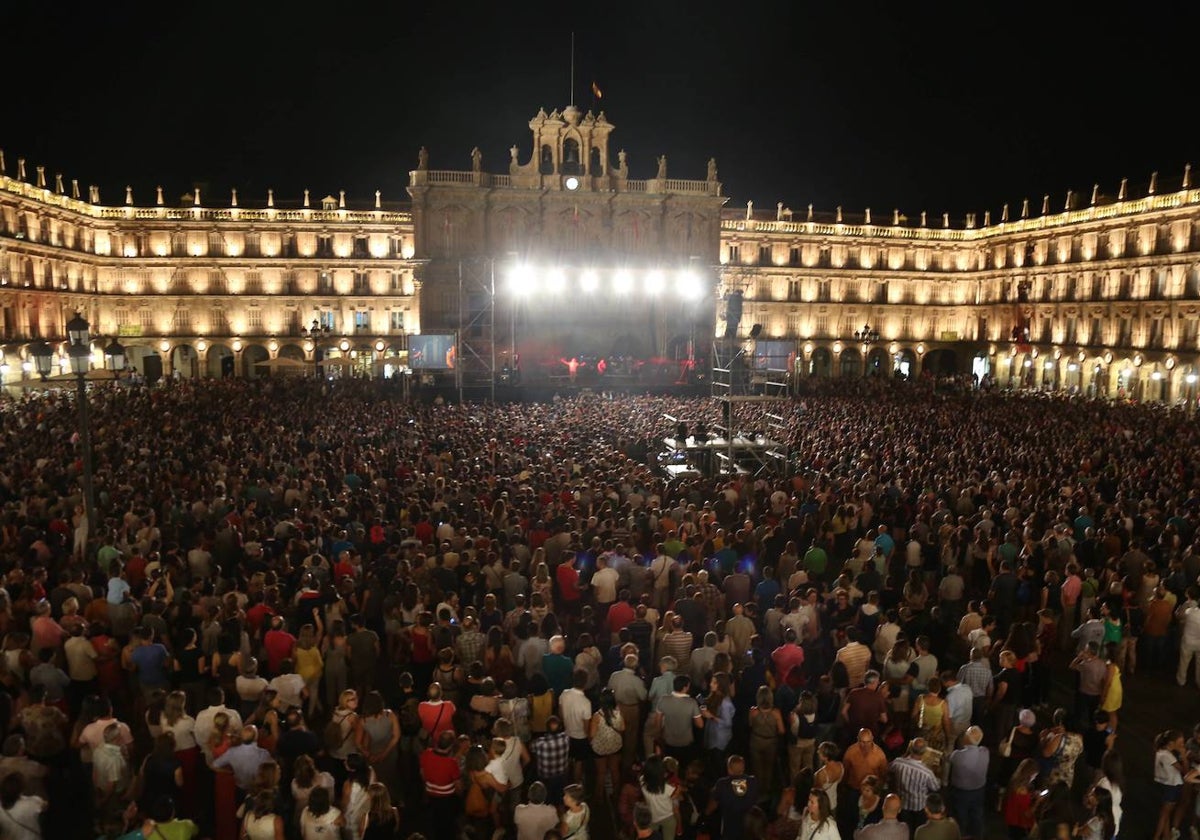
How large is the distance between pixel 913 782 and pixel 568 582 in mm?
4842

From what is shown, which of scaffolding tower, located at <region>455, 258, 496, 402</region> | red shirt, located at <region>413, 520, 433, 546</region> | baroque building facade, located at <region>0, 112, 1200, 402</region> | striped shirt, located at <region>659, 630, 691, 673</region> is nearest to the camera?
striped shirt, located at <region>659, 630, 691, 673</region>

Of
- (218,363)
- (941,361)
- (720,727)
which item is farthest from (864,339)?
(720,727)

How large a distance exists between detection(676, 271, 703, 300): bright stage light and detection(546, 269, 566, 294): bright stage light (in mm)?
6641

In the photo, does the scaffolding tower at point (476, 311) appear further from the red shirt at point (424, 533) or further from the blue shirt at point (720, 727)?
the blue shirt at point (720, 727)

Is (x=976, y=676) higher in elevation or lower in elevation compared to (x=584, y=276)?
lower

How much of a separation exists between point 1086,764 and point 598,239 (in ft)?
138

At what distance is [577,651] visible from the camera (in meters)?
8.16

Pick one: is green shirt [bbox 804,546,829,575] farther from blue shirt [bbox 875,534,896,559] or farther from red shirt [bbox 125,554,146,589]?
red shirt [bbox 125,554,146,589]

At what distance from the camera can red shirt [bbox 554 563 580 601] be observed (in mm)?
9984

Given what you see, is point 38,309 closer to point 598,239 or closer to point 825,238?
point 598,239

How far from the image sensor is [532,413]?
2603cm

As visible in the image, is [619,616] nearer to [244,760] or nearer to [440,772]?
[440,772]

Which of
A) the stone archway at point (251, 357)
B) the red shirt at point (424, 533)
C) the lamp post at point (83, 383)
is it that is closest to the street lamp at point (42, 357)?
the lamp post at point (83, 383)

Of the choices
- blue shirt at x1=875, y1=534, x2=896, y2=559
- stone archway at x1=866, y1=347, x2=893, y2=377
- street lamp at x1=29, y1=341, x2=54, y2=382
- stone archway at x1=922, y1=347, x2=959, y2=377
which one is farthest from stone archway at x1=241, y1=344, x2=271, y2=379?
blue shirt at x1=875, y1=534, x2=896, y2=559
